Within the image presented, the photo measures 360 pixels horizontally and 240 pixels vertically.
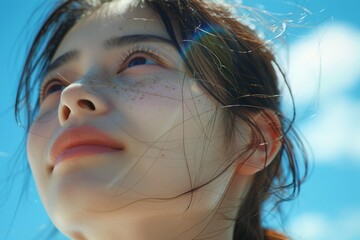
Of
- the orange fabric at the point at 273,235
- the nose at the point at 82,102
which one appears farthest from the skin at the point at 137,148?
the orange fabric at the point at 273,235

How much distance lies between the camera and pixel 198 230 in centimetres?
143

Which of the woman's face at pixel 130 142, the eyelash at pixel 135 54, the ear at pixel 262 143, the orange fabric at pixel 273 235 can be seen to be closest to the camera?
the woman's face at pixel 130 142

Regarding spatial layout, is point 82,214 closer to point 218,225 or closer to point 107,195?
point 107,195

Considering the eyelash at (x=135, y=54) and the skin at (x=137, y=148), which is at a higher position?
the eyelash at (x=135, y=54)

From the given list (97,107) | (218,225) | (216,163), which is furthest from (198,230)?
(97,107)

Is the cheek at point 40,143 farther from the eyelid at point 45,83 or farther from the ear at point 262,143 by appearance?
the ear at point 262,143

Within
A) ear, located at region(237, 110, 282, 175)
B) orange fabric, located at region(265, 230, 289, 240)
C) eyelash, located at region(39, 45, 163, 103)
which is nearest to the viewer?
eyelash, located at region(39, 45, 163, 103)

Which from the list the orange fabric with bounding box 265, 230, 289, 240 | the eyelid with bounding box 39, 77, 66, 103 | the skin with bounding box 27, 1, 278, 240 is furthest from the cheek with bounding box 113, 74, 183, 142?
the orange fabric with bounding box 265, 230, 289, 240

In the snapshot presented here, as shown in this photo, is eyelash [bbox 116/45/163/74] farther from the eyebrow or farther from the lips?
the lips

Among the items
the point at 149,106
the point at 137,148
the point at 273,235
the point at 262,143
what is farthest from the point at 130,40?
the point at 273,235

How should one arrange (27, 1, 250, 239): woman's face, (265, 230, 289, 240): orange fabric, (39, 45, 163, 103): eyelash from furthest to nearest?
(265, 230, 289, 240): orange fabric
(39, 45, 163, 103): eyelash
(27, 1, 250, 239): woman's face

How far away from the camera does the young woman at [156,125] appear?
1249 mm

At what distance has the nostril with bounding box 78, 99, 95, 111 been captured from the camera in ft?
4.17

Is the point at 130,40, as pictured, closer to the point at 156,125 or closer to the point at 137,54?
the point at 137,54
